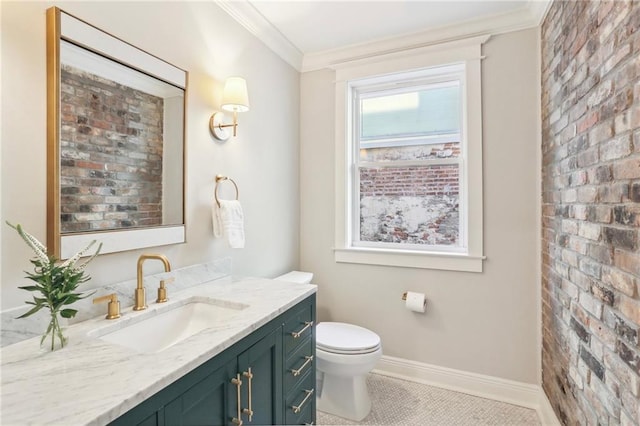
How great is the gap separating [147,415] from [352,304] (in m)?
1.94

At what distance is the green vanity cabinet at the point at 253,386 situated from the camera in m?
0.87

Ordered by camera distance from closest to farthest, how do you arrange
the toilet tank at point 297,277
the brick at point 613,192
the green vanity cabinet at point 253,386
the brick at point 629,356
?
the green vanity cabinet at point 253,386 → the brick at point 629,356 → the brick at point 613,192 → the toilet tank at point 297,277

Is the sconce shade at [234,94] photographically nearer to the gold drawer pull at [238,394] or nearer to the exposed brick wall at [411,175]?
the exposed brick wall at [411,175]

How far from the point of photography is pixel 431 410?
2.08m

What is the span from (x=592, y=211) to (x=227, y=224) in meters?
1.65

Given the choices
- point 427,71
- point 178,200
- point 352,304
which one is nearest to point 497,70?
point 427,71

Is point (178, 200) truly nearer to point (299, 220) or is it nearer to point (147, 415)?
point (147, 415)

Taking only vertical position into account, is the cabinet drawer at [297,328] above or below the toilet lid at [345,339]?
above

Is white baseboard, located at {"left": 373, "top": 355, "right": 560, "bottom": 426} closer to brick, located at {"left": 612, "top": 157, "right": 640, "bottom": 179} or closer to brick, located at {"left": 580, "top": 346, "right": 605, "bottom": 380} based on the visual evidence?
brick, located at {"left": 580, "top": 346, "right": 605, "bottom": 380}

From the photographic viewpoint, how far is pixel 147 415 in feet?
2.59

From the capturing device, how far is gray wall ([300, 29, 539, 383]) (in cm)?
213

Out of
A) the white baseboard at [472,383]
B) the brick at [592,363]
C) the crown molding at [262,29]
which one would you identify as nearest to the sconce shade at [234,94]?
the crown molding at [262,29]

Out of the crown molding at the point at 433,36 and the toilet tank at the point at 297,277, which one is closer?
the crown molding at the point at 433,36

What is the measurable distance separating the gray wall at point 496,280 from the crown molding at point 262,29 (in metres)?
1.37
